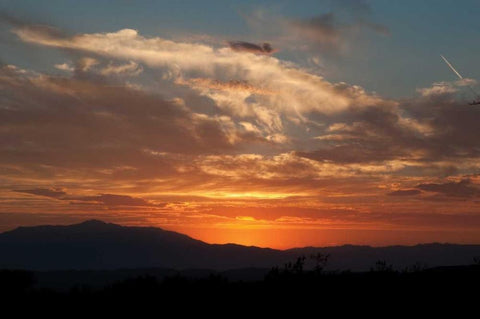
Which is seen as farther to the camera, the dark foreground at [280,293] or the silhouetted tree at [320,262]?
the silhouetted tree at [320,262]

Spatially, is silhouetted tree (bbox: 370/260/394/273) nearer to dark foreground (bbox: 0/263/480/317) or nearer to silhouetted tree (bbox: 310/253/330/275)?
dark foreground (bbox: 0/263/480/317)

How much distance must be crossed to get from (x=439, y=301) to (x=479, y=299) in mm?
1877

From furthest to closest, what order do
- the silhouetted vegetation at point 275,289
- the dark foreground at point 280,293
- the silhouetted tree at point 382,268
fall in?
1. the silhouetted tree at point 382,268
2. the silhouetted vegetation at point 275,289
3. the dark foreground at point 280,293

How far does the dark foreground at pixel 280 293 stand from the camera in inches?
1020

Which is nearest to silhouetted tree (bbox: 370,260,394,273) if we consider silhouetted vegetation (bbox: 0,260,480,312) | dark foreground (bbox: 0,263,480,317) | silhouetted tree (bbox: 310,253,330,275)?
silhouetted vegetation (bbox: 0,260,480,312)

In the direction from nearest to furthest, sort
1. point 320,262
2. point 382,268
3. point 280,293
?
point 280,293, point 320,262, point 382,268

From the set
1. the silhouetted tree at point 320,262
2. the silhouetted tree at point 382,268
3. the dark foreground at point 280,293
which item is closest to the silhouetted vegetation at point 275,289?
the dark foreground at point 280,293

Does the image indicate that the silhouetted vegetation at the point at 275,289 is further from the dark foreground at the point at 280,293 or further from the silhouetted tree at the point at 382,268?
the silhouetted tree at the point at 382,268

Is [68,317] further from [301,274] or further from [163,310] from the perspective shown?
[301,274]

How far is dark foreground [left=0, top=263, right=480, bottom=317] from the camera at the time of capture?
85.0ft

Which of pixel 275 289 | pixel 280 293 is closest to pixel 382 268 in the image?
pixel 275 289

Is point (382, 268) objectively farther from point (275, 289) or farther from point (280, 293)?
point (280, 293)

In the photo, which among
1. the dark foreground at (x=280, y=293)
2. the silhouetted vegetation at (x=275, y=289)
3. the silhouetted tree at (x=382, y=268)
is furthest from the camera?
the silhouetted tree at (x=382, y=268)

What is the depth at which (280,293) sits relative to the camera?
2789cm
